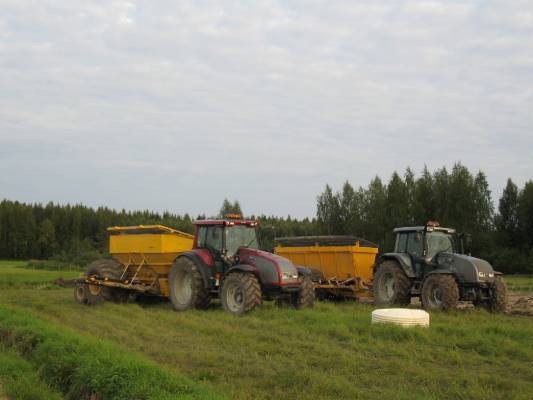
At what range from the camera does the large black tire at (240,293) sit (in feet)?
46.0

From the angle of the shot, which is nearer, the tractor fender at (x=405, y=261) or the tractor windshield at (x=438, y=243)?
the tractor fender at (x=405, y=261)

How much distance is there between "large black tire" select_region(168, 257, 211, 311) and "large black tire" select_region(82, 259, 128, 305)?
1784 mm

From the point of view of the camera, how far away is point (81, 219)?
271ft

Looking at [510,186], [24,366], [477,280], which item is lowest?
[24,366]

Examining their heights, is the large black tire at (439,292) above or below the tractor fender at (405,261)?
below

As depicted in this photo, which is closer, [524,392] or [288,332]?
[524,392]

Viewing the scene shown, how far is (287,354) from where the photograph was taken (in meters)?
9.30

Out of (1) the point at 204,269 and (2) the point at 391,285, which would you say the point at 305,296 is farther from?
(2) the point at 391,285

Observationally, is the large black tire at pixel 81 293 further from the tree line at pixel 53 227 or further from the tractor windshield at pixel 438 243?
the tree line at pixel 53 227

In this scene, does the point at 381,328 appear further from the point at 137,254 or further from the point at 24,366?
the point at 137,254

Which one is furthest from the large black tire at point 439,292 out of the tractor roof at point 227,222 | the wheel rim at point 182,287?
the wheel rim at point 182,287

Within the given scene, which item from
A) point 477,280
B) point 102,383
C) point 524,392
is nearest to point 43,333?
point 102,383

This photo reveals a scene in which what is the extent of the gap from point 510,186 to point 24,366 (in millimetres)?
58075

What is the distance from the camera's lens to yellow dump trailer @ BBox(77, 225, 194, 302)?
1655 cm
